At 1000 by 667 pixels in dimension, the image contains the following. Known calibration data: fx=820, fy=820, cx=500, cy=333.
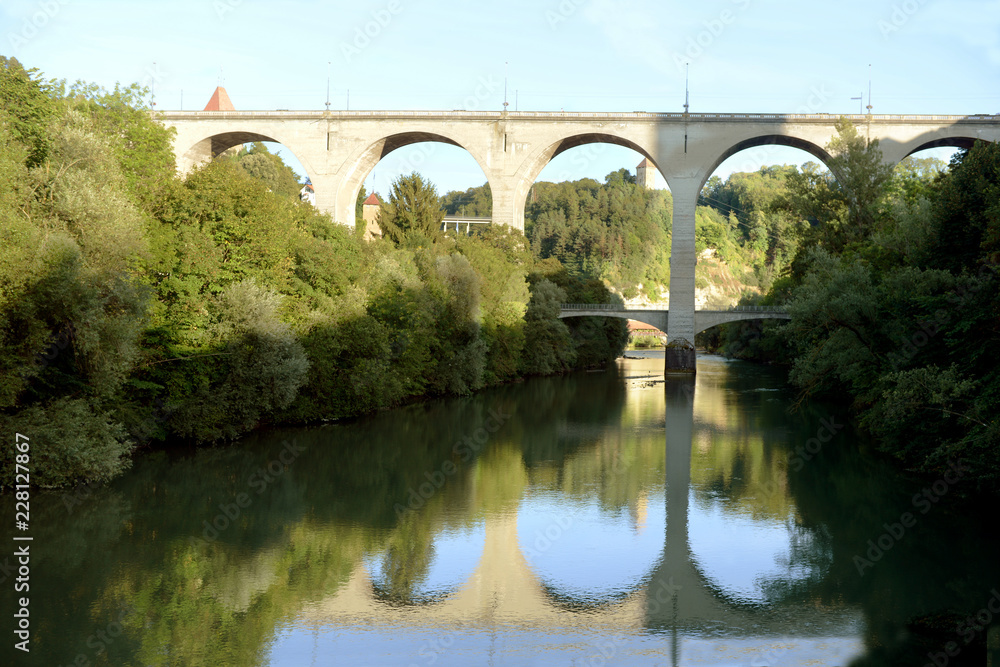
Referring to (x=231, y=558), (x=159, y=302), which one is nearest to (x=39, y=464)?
(x=231, y=558)

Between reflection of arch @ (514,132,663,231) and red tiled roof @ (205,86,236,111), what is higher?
red tiled roof @ (205,86,236,111)

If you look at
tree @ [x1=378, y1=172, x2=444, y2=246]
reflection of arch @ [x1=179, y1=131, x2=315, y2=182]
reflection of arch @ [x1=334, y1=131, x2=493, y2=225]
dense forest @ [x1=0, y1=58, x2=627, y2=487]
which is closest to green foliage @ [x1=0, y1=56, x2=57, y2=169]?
dense forest @ [x1=0, y1=58, x2=627, y2=487]

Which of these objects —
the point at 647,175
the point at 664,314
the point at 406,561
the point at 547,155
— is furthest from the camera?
the point at 647,175

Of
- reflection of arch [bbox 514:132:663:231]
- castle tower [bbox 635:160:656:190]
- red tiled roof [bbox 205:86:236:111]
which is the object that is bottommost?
reflection of arch [bbox 514:132:663:231]

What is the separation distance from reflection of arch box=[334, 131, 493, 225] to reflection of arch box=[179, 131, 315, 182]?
5.76 feet

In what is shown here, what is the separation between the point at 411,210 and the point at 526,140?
22.9 ft

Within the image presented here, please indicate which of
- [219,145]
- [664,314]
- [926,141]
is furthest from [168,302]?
[926,141]

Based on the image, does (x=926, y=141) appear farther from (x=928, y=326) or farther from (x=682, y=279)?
(x=928, y=326)

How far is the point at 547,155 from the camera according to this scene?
3975 centimetres

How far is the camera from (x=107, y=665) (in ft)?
22.4

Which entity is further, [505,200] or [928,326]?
[505,200]

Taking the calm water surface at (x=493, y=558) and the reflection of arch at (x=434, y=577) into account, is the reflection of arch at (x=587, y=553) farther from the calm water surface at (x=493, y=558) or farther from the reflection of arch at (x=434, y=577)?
the reflection of arch at (x=434, y=577)

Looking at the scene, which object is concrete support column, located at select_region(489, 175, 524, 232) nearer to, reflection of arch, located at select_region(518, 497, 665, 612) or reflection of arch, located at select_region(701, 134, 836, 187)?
reflection of arch, located at select_region(701, 134, 836, 187)

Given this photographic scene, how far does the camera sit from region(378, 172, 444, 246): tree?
35.3 meters
